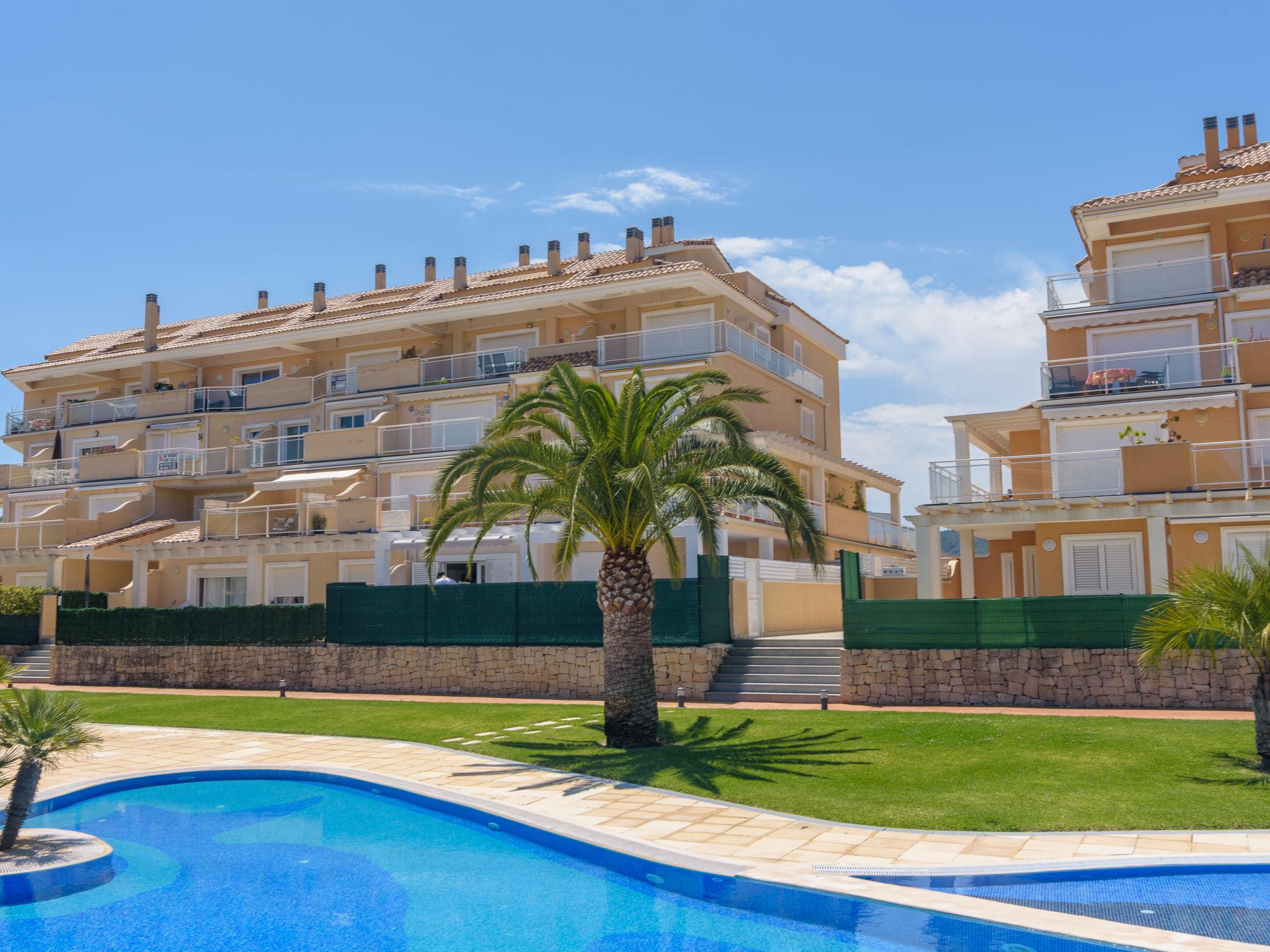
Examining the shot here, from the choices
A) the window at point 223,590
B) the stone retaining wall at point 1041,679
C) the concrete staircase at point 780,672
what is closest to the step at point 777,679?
the concrete staircase at point 780,672

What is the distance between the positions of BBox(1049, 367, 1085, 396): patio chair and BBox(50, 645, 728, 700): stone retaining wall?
12.1 metres

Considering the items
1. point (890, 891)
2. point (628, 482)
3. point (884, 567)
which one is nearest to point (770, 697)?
point (628, 482)

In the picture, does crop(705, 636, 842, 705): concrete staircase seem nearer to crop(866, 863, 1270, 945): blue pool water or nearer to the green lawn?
the green lawn

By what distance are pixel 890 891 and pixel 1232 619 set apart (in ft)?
21.7

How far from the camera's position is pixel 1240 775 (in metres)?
12.9

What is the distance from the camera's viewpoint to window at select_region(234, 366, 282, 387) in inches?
1828

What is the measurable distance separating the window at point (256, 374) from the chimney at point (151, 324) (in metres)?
4.44

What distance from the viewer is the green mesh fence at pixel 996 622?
64.6ft

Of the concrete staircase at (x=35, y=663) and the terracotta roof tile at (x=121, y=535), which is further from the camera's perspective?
the terracotta roof tile at (x=121, y=535)

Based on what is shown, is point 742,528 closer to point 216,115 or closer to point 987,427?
point 987,427

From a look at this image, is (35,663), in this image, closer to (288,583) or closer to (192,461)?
(288,583)

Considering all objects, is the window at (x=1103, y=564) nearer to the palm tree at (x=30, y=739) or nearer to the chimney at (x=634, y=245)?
the chimney at (x=634, y=245)

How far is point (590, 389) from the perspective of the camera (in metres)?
17.0

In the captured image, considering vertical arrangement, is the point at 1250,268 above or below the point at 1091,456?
above
